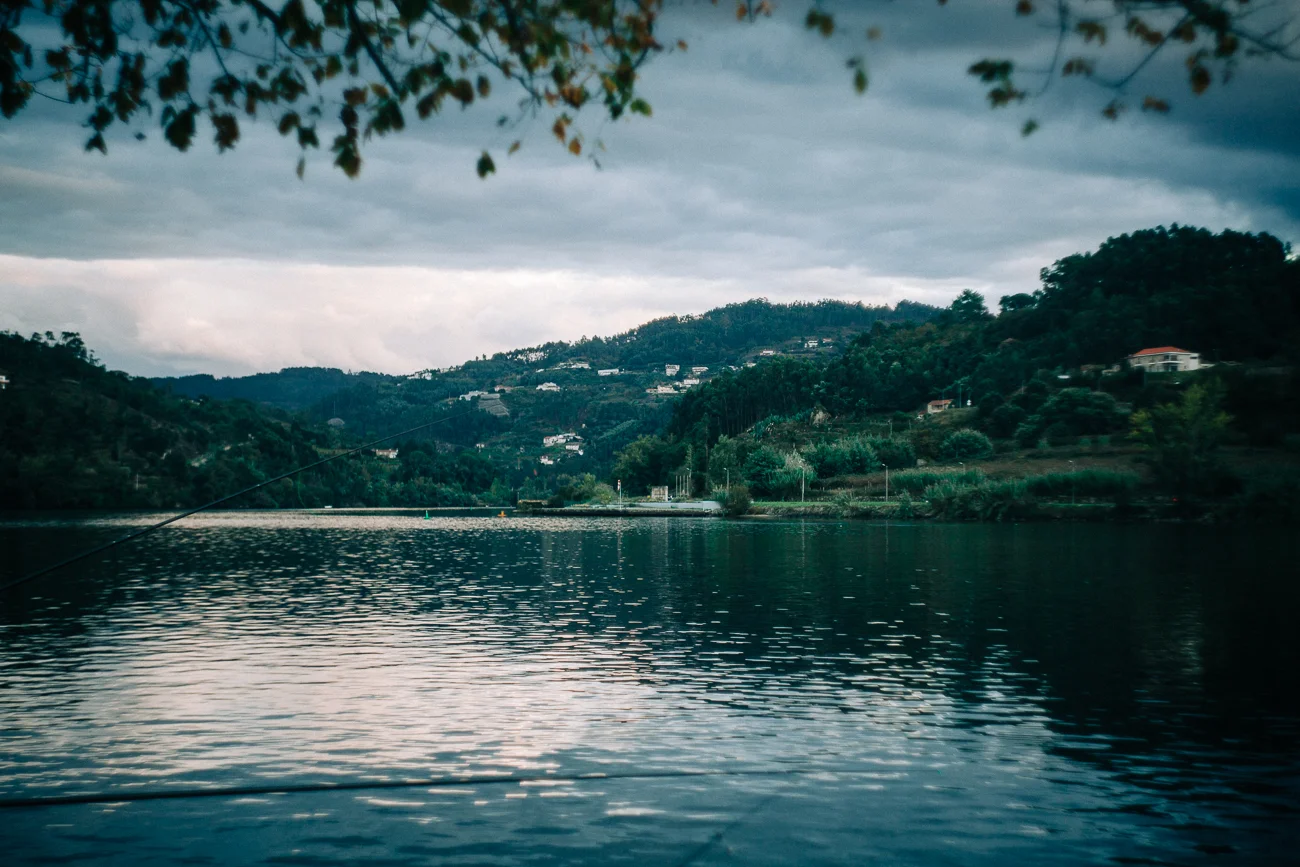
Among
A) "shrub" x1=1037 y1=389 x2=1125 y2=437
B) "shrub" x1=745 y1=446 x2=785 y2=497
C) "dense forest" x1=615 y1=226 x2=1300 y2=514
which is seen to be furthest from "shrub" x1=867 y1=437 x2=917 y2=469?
"shrub" x1=1037 y1=389 x2=1125 y2=437

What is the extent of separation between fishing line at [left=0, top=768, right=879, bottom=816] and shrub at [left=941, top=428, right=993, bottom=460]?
13962 cm

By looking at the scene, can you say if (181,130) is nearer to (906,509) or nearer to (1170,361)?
(906,509)

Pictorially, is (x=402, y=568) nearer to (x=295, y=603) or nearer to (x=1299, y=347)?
(x=295, y=603)

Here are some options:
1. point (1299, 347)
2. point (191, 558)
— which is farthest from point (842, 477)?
point (191, 558)

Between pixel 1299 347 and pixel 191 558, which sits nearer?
pixel 191 558

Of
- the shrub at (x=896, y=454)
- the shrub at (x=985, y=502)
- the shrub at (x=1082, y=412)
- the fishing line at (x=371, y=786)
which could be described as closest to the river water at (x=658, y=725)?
the fishing line at (x=371, y=786)

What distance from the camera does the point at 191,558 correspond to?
64.8 m

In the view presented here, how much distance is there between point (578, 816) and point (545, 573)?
40.5 metres

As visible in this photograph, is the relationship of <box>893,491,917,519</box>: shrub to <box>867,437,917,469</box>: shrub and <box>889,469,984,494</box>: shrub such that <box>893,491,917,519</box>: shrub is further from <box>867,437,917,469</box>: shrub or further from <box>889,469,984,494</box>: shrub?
→ <box>867,437,917,469</box>: shrub

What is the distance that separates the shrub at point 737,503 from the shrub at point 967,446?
31.0 m

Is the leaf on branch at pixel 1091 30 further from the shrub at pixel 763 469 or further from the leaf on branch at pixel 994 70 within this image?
the shrub at pixel 763 469

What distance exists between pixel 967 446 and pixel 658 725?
5495 inches

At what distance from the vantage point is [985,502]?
120 m

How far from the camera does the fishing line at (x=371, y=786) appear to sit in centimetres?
1295
